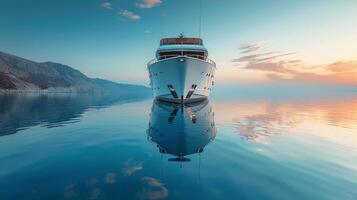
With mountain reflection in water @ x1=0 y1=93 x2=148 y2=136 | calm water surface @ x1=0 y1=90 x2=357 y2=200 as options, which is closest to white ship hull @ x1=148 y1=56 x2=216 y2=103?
mountain reflection in water @ x1=0 y1=93 x2=148 y2=136

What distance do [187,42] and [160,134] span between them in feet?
109

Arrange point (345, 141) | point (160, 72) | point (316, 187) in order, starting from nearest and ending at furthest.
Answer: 1. point (316, 187)
2. point (345, 141)
3. point (160, 72)

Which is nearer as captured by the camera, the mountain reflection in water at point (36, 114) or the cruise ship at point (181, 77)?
the mountain reflection in water at point (36, 114)

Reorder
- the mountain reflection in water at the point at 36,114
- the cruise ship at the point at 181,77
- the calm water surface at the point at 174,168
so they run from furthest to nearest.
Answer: the cruise ship at the point at 181,77 → the mountain reflection in water at the point at 36,114 → the calm water surface at the point at 174,168

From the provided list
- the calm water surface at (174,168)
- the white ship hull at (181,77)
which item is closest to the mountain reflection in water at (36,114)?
the calm water surface at (174,168)

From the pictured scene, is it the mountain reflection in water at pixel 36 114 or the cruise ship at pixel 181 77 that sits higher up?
Result: the cruise ship at pixel 181 77

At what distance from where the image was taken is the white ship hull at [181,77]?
2509cm

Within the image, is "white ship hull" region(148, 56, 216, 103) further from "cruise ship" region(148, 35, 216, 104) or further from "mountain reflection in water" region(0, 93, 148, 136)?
"mountain reflection in water" region(0, 93, 148, 136)

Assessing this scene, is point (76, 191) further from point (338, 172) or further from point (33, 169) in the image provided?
point (338, 172)

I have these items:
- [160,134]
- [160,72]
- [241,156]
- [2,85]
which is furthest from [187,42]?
[2,85]

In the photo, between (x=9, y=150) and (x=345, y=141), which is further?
(x=345, y=141)

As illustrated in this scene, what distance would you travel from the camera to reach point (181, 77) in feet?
82.5

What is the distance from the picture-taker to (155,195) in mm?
4520

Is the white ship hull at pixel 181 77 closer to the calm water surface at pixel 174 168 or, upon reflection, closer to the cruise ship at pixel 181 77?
the cruise ship at pixel 181 77
